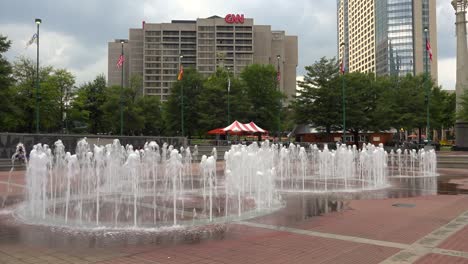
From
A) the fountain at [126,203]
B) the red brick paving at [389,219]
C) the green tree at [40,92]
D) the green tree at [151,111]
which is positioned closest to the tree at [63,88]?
the green tree at [40,92]

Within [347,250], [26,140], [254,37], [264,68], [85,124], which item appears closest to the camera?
[347,250]

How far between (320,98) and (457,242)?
130 feet

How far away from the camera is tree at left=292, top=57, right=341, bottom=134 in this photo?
4506 cm

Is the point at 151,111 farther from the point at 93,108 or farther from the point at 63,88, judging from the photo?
the point at 63,88

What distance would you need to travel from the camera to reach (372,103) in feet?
157

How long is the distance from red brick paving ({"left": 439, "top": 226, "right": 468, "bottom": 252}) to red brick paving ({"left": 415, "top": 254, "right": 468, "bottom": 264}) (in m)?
0.60

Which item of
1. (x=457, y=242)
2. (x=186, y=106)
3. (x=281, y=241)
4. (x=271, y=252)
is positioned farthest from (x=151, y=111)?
(x=457, y=242)

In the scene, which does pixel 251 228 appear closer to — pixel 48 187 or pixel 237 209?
pixel 237 209

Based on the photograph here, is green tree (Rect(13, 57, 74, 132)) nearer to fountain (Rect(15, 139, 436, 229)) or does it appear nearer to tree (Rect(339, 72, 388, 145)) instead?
fountain (Rect(15, 139, 436, 229))

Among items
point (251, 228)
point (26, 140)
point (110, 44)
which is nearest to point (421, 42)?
point (110, 44)

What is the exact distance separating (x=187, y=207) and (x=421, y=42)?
14827cm

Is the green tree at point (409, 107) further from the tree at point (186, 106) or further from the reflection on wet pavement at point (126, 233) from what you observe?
the reflection on wet pavement at point (126, 233)

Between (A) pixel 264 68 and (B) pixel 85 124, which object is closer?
(A) pixel 264 68

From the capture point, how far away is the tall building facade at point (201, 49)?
127938 mm
